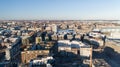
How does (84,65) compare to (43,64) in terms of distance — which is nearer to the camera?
(43,64)

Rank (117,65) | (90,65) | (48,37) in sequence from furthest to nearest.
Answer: (48,37)
(117,65)
(90,65)

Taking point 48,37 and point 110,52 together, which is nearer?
point 110,52

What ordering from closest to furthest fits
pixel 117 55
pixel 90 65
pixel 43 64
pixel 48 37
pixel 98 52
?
pixel 43 64 → pixel 90 65 → pixel 117 55 → pixel 98 52 → pixel 48 37

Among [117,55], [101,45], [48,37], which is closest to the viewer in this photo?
[117,55]

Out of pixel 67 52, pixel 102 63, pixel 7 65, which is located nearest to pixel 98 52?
pixel 67 52

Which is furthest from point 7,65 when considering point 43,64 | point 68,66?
point 68,66

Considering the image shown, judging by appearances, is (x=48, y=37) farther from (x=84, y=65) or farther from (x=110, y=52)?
(x=84, y=65)

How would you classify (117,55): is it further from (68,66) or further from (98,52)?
(68,66)

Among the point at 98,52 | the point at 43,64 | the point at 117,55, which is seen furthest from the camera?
the point at 98,52

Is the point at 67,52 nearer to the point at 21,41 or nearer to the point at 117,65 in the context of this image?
the point at 117,65
